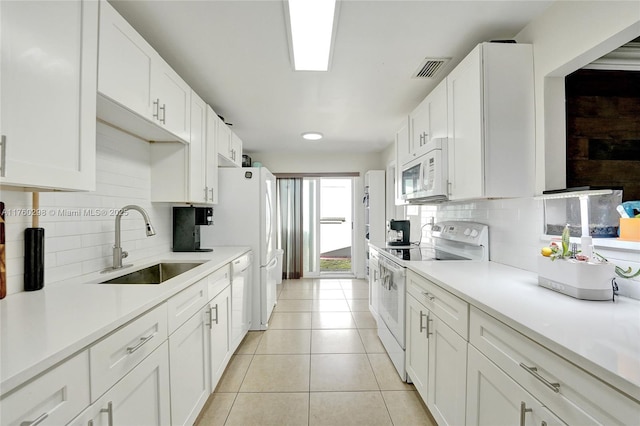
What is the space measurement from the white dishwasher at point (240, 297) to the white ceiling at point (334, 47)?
5.29ft

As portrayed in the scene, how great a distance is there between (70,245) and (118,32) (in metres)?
1.13

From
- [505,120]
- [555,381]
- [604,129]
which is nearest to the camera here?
[555,381]

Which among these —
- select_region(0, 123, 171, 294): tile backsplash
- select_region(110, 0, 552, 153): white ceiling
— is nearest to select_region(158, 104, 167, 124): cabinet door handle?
select_region(0, 123, 171, 294): tile backsplash

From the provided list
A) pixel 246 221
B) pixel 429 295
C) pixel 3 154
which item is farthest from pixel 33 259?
pixel 429 295

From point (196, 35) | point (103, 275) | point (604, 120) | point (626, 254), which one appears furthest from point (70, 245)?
point (604, 120)

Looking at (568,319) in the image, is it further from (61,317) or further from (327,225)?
(327,225)

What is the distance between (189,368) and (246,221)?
168 centimetres

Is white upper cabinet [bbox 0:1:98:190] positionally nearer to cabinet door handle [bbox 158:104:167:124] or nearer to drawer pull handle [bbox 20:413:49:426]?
cabinet door handle [bbox 158:104:167:124]

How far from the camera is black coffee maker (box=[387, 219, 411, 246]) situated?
3.17 metres

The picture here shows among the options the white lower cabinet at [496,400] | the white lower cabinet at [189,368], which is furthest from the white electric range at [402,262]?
the white lower cabinet at [189,368]

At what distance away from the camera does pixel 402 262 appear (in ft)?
6.82

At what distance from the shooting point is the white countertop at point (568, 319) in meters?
0.67

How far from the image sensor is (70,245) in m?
1.49

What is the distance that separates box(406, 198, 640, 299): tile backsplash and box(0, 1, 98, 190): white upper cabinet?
234cm
